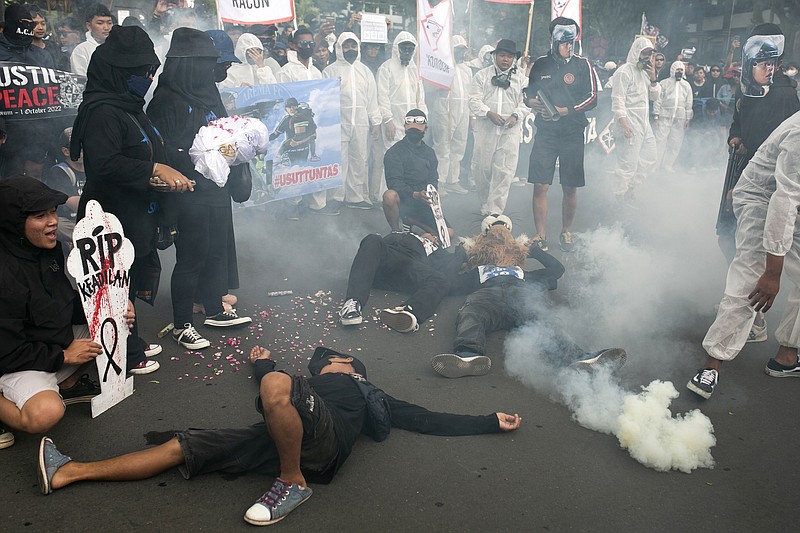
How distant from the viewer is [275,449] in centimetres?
303

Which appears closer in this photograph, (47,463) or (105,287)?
(47,463)

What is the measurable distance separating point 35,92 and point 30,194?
2737 mm

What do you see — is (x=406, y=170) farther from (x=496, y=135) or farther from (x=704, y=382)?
(x=704, y=382)

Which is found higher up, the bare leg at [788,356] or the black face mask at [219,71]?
the black face mask at [219,71]

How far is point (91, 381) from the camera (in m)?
3.77

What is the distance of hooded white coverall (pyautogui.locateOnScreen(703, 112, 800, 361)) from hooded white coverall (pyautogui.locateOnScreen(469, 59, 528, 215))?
4617 millimetres

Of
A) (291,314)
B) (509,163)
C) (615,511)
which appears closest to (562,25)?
(509,163)

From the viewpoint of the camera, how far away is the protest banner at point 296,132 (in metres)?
7.73

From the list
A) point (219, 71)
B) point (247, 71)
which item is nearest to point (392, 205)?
Answer: point (247, 71)

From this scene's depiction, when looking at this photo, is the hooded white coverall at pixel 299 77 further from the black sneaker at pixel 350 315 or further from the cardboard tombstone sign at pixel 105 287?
the cardboard tombstone sign at pixel 105 287

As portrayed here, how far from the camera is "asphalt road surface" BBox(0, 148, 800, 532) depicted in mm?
2844

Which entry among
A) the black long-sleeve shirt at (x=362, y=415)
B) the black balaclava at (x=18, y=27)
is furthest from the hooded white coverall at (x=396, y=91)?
the black long-sleeve shirt at (x=362, y=415)

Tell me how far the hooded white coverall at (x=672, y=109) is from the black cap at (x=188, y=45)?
344 inches

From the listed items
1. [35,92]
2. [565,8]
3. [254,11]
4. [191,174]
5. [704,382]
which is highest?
[565,8]
